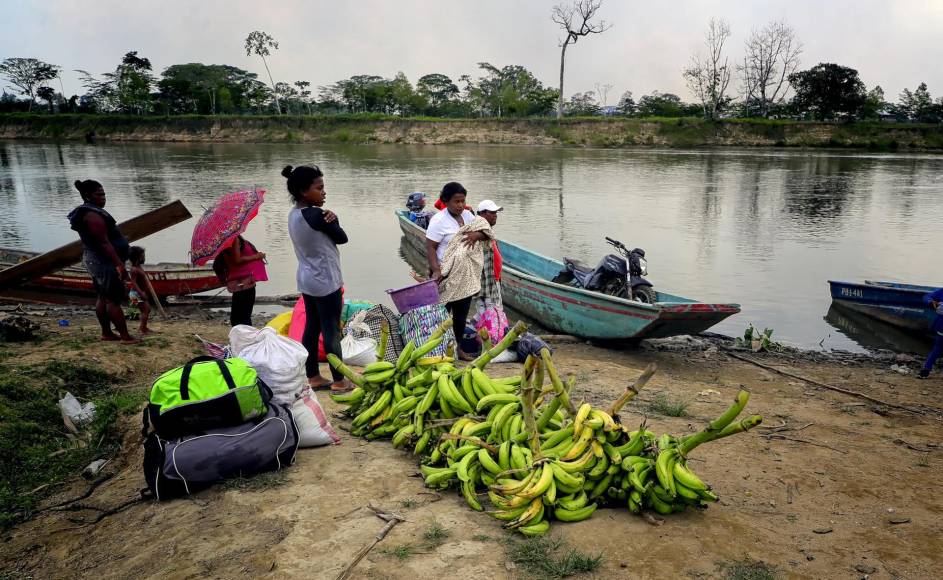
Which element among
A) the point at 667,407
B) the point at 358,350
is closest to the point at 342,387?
the point at 358,350

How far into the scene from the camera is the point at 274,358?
3.88 metres

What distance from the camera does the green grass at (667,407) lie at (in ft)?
16.7

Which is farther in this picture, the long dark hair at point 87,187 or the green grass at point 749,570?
the long dark hair at point 87,187

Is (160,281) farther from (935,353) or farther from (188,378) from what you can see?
(935,353)

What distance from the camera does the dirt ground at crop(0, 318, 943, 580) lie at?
277cm

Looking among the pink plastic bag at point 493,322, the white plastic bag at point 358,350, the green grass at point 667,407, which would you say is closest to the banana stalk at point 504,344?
the green grass at point 667,407

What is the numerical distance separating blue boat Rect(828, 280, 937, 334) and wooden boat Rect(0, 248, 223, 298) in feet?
31.5

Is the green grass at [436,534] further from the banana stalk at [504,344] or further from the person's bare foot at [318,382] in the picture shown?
the person's bare foot at [318,382]

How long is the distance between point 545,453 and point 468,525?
509 millimetres

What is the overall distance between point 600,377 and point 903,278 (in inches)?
363

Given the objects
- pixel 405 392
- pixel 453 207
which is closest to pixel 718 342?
pixel 453 207

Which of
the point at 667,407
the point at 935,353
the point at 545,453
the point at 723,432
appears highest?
the point at 723,432

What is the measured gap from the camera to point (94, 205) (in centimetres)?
588

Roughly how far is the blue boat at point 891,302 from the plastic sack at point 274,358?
8622 mm
